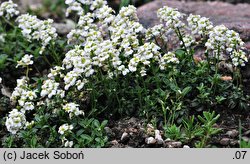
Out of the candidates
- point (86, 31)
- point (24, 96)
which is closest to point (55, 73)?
point (24, 96)

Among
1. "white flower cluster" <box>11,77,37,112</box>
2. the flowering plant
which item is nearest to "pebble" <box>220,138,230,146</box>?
the flowering plant

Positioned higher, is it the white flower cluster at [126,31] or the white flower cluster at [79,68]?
the white flower cluster at [126,31]

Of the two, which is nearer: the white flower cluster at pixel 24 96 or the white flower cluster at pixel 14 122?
the white flower cluster at pixel 14 122

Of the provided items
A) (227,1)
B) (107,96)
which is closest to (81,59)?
(107,96)

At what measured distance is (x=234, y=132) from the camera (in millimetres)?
4301

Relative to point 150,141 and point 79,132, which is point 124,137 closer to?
point 150,141

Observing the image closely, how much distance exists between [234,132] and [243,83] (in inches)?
31.7

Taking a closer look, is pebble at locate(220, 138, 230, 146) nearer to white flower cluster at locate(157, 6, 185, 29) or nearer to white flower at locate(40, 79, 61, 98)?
white flower cluster at locate(157, 6, 185, 29)

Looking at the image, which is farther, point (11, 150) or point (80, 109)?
point (80, 109)

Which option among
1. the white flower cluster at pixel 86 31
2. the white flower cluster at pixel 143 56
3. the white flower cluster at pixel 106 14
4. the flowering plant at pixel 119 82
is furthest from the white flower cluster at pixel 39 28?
the white flower cluster at pixel 143 56

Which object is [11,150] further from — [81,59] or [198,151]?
[198,151]

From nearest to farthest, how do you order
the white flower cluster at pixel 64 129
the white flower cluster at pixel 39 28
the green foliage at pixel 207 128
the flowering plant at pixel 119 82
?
the green foliage at pixel 207 128, the white flower cluster at pixel 64 129, the flowering plant at pixel 119 82, the white flower cluster at pixel 39 28

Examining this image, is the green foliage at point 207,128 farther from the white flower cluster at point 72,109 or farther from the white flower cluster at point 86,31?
the white flower cluster at point 86,31

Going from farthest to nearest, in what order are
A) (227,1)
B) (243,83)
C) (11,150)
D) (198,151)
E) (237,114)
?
(227,1), (243,83), (237,114), (11,150), (198,151)
